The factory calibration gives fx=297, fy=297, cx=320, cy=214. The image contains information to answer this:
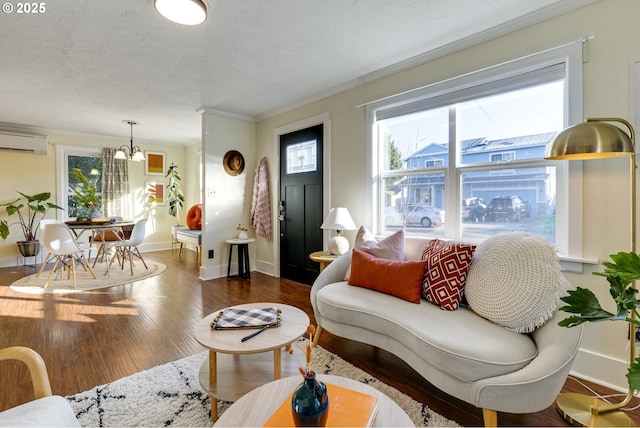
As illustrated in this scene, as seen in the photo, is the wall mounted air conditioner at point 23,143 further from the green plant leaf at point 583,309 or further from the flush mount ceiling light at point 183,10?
the green plant leaf at point 583,309

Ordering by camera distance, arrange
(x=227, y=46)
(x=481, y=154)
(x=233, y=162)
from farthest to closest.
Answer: (x=233, y=162), (x=227, y=46), (x=481, y=154)

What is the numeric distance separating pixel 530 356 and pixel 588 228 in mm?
1130

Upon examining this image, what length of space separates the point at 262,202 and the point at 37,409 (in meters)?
3.75

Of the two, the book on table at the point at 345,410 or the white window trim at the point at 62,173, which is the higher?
the white window trim at the point at 62,173

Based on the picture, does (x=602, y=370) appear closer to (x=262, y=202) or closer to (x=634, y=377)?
(x=634, y=377)

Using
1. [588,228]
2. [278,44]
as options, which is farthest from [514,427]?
[278,44]

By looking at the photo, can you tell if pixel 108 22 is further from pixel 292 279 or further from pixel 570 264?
pixel 570 264

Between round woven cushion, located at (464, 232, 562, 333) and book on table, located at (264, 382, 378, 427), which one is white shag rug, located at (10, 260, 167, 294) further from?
round woven cushion, located at (464, 232, 562, 333)

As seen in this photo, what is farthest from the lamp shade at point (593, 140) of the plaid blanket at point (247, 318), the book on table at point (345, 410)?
the plaid blanket at point (247, 318)

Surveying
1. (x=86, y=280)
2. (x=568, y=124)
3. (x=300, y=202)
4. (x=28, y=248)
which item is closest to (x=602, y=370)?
(x=568, y=124)

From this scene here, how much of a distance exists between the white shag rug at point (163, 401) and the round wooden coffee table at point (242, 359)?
16cm

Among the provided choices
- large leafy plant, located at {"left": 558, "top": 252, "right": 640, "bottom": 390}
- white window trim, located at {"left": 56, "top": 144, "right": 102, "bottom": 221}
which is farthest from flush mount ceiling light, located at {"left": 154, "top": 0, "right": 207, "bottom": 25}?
white window trim, located at {"left": 56, "top": 144, "right": 102, "bottom": 221}

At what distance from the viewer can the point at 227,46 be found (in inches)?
103

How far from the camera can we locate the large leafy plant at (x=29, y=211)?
16.7 ft
